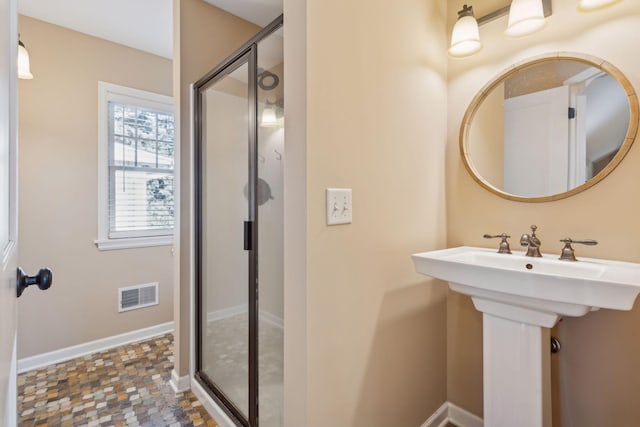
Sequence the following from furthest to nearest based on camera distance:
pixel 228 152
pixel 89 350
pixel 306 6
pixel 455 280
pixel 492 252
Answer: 1. pixel 89 350
2. pixel 228 152
3. pixel 492 252
4. pixel 455 280
5. pixel 306 6

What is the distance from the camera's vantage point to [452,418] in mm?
1577

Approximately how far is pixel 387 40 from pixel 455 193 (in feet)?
2.69

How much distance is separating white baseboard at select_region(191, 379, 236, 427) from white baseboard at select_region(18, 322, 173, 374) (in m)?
1.04

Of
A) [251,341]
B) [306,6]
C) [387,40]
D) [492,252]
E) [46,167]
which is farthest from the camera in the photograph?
[46,167]

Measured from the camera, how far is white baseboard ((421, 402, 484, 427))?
58.6 inches

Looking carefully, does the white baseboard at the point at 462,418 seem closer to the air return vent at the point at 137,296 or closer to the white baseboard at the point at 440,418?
the white baseboard at the point at 440,418

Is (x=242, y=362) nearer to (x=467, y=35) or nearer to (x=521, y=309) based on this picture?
(x=521, y=309)

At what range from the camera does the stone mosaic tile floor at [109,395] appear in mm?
1669

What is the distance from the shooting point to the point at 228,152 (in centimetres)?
172

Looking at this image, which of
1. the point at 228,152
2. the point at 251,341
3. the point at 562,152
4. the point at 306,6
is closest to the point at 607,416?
the point at 562,152

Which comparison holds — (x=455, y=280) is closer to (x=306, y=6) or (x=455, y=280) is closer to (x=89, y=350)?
(x=306, y=6)

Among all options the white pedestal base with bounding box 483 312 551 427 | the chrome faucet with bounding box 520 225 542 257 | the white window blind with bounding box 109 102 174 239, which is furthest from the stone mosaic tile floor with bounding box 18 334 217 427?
the chrome faucet with bounding box 520 225 542 257

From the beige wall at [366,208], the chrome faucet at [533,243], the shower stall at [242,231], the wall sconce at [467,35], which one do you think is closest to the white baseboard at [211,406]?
the shower stall at [242,231]

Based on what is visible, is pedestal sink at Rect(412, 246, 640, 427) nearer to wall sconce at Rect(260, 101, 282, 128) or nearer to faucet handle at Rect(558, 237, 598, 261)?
faucet handle at Rect(558, 237, 598, 261)
